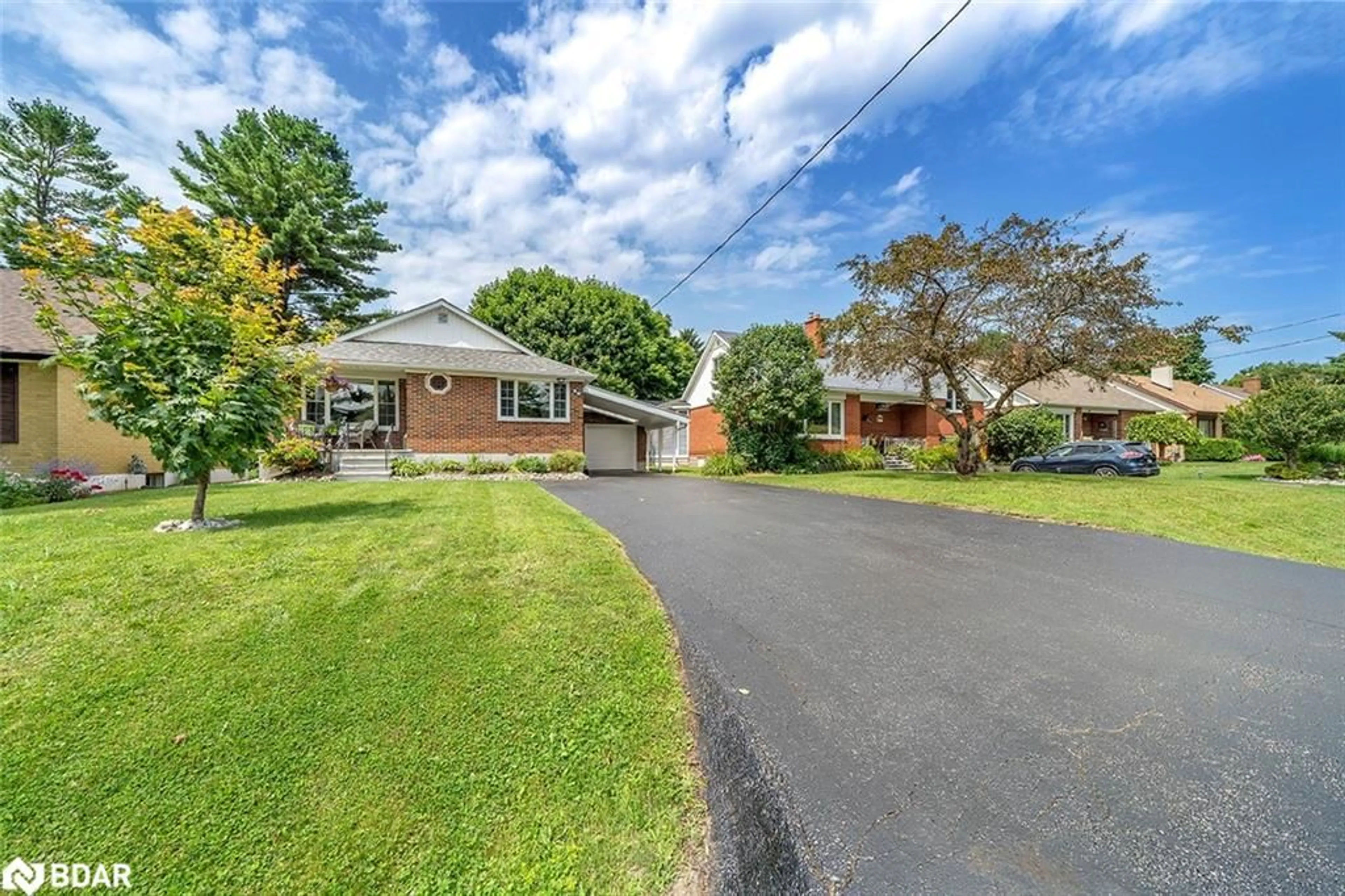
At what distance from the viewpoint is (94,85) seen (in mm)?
8586

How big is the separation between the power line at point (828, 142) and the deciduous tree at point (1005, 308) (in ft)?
13.1

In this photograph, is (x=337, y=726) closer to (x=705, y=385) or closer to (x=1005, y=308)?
(x=1005, y=308)

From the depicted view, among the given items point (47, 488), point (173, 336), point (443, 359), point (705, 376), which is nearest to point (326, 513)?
point (173, 336)

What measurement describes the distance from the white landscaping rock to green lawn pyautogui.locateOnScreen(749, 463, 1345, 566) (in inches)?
479

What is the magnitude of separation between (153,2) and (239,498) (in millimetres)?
7429

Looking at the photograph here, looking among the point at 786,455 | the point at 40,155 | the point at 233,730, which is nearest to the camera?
the point at 233,730

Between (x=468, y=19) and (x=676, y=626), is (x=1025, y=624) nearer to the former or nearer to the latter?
(x=676, y=626)

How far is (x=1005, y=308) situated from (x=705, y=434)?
43.8 ft

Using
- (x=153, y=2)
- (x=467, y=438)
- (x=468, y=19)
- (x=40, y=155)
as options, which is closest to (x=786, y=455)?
(x=467, y=438)

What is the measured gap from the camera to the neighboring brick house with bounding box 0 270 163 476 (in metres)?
11.6

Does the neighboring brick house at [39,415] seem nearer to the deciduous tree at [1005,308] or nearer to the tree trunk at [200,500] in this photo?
the tree trunk at [200,500]

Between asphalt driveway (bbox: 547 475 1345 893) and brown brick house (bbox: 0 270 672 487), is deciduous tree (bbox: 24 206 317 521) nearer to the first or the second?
asphalt driveway (bbox: 547 475 1345 893)

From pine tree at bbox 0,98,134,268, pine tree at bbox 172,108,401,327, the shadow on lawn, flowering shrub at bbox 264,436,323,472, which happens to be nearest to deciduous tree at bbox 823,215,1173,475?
the shadow on lawn

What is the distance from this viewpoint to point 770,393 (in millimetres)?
19547
